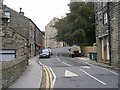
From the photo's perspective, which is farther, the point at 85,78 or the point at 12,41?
the point at 12,41

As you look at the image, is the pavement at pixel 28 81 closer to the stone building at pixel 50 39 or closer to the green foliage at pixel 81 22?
the green foliage at pixel 81 22

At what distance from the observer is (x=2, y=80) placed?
11.4 meters

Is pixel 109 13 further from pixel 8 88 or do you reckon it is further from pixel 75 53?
pixel 75 53

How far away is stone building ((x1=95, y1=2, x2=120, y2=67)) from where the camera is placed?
2447 centimetres

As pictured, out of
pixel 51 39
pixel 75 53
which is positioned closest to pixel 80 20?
pixel 75 53

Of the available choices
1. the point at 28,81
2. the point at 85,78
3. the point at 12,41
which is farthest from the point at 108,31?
the point at 28,81

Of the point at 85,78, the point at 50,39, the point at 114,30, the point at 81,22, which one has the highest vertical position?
the point at 50,39

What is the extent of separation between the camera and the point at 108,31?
26.9 metres

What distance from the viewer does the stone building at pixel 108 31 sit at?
80.3ft

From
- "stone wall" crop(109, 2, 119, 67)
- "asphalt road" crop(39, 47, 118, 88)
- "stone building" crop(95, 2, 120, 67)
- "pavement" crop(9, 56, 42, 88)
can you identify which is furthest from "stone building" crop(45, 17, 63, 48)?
"pavement" crop(9, 56, 42, 88)

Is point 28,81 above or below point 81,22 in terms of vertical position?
below

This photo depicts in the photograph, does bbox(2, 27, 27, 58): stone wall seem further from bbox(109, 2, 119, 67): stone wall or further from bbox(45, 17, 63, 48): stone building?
bbox(45, 17, 63, 48): stone building

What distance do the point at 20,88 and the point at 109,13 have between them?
55.3 feet

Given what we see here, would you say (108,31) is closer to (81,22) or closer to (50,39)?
(81,22)
